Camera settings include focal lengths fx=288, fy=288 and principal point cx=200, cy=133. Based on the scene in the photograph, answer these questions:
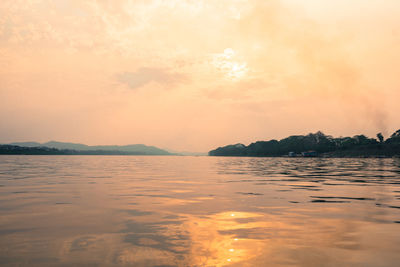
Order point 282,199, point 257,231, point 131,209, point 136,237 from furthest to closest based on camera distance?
point 282,199 < point 131,209 < point 257,231 < point 136,237

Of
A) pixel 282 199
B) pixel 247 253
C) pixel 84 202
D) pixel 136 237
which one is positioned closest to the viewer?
pixel 247 253

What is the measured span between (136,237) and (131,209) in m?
5.11

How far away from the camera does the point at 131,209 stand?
14.0 meters

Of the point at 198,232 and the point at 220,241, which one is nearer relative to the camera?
the point at 220,241

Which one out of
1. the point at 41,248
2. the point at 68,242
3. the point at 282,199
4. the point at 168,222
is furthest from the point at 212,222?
the point at 282,199

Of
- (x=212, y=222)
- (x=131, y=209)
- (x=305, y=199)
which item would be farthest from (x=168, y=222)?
(x=305, y=199)

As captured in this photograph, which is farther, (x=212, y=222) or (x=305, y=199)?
(x=305, y=199)

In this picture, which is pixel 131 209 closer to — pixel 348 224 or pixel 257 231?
pixel 257 231

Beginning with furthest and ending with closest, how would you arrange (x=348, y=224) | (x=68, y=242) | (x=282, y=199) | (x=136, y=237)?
(x=282, y=199) < (x=348, y=224) < (x=136, y=237) < (x=68, y=242)

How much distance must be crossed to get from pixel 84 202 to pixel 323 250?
41.9ft

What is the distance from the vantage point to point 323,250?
7914 millimetres

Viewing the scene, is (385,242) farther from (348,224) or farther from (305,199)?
(305,199)

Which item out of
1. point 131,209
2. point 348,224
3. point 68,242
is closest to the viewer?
point 68,242

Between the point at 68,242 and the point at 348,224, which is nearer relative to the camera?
the point at 68,242
